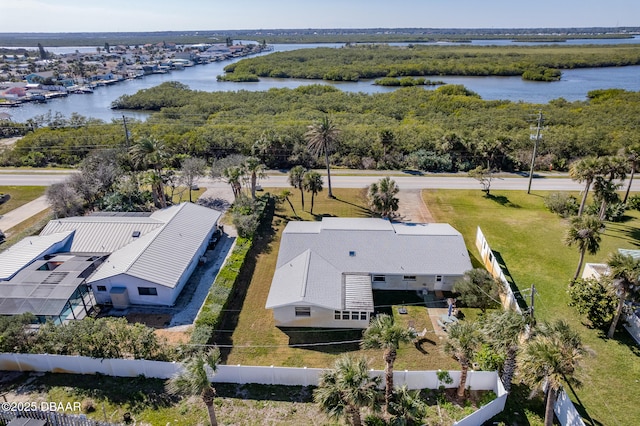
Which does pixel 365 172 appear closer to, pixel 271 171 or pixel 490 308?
pixel 271 171

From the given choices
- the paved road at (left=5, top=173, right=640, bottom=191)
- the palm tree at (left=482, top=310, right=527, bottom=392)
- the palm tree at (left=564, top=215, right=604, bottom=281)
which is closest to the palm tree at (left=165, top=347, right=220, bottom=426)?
the palm tree at (left=482, top=310, right=527, bottom=392)

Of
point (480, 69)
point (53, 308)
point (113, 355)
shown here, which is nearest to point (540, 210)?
point (113, 355)

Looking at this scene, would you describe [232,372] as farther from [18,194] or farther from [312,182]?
[18,194]

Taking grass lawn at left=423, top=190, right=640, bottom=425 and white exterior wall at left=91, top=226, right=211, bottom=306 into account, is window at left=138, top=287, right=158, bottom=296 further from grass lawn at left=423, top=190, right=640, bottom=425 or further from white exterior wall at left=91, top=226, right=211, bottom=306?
grass lawn at left=423, top=190, right=640, bottom=425

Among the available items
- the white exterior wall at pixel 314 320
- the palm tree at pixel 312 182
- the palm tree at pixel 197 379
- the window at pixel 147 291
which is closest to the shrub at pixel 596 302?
the white exterior wall at pixel 314 320

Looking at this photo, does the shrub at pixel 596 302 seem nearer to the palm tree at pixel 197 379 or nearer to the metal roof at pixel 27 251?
the palm tree at pixel 197 379
